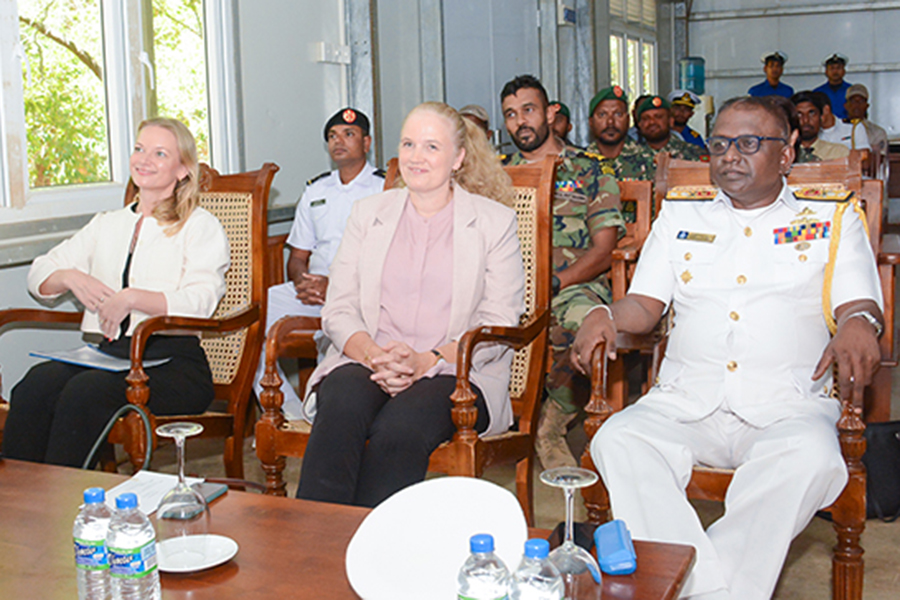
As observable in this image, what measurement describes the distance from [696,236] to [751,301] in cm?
21

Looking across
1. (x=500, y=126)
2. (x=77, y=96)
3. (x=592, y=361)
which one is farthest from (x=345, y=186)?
(x=500, y=126)

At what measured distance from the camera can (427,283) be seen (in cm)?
240

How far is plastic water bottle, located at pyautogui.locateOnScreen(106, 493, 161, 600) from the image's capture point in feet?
3.76

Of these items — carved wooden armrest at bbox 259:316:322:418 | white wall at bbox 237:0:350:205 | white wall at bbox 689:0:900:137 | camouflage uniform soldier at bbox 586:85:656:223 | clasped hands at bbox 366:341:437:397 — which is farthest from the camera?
white wall at bbox 689:0:900:137

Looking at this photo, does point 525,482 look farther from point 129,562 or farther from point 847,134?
point 847,134

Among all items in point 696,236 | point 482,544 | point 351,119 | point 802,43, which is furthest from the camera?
point 802,43

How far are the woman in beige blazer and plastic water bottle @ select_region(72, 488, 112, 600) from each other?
967 mm

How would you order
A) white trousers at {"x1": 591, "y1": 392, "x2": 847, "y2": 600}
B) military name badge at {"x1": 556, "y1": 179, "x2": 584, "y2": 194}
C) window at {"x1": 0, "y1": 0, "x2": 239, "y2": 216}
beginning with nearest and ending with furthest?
1. white trousers at {"x1": 591, "y1": 392, "x2": 847, "y2": 600}
2. window at {"x1": 0, "y1": 0, "x2": 239, "y2": 216}
3. military name badge at {"x1": 556, "y1": 179, "x2": 584, "y2": 194}

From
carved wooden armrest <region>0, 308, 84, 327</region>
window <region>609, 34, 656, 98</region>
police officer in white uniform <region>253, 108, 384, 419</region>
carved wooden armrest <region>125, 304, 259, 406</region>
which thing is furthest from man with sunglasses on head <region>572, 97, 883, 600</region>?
window <region>609, 34, 656, 98</region>

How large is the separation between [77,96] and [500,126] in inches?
148

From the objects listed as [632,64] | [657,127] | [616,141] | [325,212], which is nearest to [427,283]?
[325,212]

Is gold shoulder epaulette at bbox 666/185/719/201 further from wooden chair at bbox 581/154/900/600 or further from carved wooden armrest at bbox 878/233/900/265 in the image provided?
carved wooden armrest at bbox 878/233/900/265

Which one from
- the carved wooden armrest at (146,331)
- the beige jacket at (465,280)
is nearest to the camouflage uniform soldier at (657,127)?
the beige jacket at (465,280)

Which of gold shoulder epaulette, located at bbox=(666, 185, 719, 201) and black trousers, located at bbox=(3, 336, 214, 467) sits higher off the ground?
gold shoulder epaulette, located at bbox=(666, 185, 719, 201)
